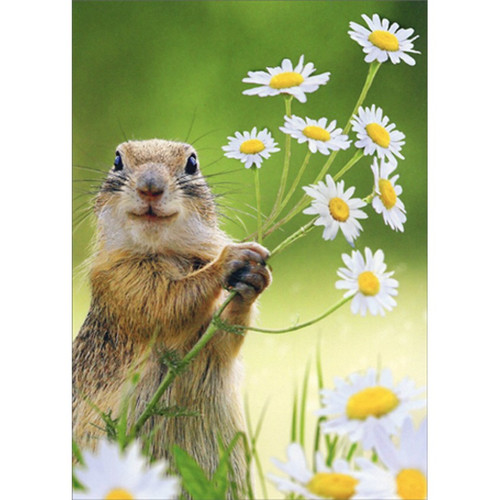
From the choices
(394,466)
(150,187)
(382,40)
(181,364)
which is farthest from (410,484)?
(382,40)

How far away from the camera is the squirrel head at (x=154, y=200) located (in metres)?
1.53

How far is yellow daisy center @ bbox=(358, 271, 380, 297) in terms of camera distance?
153cm

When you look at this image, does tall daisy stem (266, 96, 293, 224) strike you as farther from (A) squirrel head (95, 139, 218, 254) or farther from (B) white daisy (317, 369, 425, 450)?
(B) white daisy (317, 369, 425, 450)

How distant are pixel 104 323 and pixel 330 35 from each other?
2.07ft

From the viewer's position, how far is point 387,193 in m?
1.60

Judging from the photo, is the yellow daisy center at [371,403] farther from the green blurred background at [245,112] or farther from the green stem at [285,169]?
the green stem at [285,169]

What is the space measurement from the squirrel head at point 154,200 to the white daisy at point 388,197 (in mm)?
284

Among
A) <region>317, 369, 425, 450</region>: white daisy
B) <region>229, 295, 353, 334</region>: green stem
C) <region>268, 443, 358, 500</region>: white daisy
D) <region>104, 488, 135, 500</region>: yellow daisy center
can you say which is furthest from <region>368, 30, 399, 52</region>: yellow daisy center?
<region>104, 488, 135, 500</region>: yellow daisy center

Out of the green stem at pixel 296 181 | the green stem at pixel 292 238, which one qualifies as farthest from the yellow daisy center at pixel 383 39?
the green stem at pixel 292 238

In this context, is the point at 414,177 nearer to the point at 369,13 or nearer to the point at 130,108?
the point at 369,13

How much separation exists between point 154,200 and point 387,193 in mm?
403

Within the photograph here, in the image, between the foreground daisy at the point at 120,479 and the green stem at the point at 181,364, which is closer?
the foreground daisy at the point at 120,479

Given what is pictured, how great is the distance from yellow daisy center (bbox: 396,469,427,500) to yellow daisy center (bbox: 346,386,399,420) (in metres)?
0.10

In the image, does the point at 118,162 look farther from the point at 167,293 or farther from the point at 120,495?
the point at 120,495
